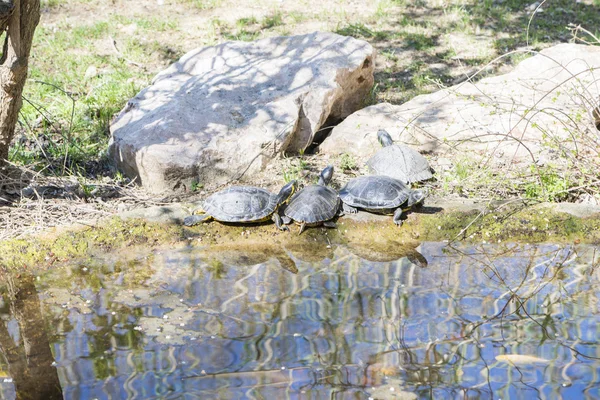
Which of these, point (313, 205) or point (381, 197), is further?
point (381, 197)

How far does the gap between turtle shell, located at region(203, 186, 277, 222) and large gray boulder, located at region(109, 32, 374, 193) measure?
3.40 feet

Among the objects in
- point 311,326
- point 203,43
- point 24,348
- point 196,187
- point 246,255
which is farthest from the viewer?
point 203,43

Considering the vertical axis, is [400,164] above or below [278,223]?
above

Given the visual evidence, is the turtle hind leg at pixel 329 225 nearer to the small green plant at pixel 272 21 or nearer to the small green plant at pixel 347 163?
the small green plant at pixel 347 163

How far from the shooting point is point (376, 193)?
5.92 m

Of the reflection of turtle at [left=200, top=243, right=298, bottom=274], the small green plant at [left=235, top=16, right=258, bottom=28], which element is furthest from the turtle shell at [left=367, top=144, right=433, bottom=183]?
the small green plant at [left=235, top=16, right=258, bottom=28]

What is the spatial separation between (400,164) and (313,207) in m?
1.32

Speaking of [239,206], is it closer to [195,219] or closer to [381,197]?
[195,219]

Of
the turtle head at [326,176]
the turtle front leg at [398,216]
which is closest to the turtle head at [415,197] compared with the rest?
the turtle front leg at [398,216]

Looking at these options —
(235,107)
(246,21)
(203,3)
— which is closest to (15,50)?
(235,107)

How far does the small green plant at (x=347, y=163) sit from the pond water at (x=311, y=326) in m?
1.75

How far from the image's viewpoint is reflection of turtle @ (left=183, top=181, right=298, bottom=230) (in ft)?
18.8

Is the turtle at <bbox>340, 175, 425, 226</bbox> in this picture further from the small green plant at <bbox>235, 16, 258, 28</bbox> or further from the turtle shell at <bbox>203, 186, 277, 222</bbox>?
the small green plant at <bbox>235, 16, 258, 28</bbox>

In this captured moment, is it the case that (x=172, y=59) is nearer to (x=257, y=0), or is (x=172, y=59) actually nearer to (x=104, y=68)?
(x=104, y=68)
